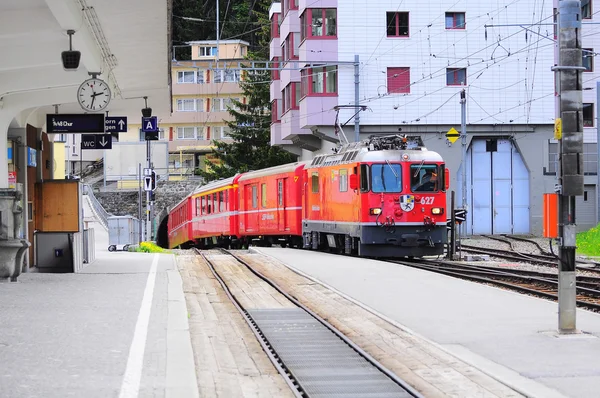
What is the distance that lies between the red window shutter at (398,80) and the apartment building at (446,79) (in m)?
0.04

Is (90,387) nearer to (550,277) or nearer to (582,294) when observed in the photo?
(582,294)

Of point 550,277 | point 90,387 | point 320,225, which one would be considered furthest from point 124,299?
point 320,225

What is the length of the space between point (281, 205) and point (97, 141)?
922 centimetres

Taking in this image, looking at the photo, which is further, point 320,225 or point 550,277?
point 320,225

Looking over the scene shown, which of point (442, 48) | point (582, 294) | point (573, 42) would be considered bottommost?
point (582, 294)

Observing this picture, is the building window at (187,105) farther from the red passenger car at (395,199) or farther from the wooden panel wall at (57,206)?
the wooden panel wall at (57,206)

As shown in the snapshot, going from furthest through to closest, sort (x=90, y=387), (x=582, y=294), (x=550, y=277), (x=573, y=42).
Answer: (x=550, y=277) < (x=582, y=294) < (x=573, y=42) < (x=90, y=387)

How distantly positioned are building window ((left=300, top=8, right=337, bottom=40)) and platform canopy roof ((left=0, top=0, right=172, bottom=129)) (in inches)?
897

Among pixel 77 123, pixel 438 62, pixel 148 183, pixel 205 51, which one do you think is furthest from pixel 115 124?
pixel 205 51

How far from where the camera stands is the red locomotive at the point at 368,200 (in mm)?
25359

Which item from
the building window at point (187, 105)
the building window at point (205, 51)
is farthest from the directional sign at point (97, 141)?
the building window at point (187, 105)

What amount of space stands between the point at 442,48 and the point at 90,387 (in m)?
39.5

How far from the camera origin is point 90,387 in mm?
8188

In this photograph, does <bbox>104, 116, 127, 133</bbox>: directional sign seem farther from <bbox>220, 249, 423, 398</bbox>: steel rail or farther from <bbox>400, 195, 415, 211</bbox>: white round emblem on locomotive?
<bbox>220, 249, 423, 398</bbox>: steel rail
